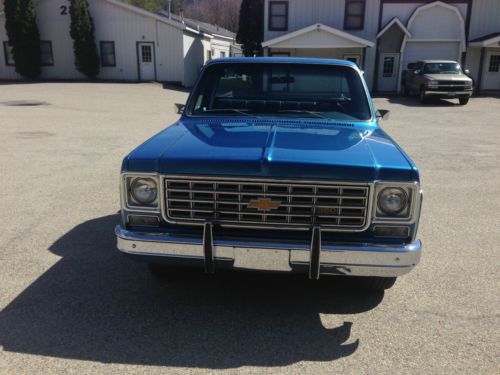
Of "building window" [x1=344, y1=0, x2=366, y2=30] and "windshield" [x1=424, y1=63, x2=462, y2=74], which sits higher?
"building window" [x1=344, y1=0, x2=366, y2=30]

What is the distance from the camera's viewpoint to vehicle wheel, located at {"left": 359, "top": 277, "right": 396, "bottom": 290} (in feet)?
11.9

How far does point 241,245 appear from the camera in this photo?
9.94ft

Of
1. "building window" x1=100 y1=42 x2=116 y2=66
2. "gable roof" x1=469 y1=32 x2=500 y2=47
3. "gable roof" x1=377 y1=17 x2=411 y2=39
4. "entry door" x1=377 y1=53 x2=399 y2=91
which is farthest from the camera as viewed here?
"building window" x1=100 y1=42 x2=116 y2=66

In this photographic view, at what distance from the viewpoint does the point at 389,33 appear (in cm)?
2647

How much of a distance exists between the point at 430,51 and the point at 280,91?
24.5 meters

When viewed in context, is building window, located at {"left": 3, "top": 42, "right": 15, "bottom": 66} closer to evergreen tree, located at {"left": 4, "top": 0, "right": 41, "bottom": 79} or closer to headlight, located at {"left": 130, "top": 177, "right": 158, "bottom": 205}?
evergreen tree, located at {"left": 4, "top": 0, "right": 41, "bottom": 79}

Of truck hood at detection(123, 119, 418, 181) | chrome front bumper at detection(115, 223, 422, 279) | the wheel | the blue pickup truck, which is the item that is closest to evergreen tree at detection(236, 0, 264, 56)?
the wheel

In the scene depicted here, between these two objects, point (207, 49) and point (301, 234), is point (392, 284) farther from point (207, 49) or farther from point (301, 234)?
point (207, 49)

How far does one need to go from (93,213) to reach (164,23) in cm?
2370

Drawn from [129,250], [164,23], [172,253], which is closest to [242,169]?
[172,253]

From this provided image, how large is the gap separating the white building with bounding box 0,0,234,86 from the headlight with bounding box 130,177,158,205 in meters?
25.3

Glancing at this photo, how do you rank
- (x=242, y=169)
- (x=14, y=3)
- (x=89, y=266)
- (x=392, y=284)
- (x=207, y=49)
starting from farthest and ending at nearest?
(x=207, y=49), (x=14, y=3), (x=89, y=266), (x=392, y=284), (x=242, y=169)

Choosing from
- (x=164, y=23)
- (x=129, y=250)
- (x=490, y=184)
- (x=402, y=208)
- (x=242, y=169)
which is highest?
(x=164, y=23)

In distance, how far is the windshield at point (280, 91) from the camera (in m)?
4.38
